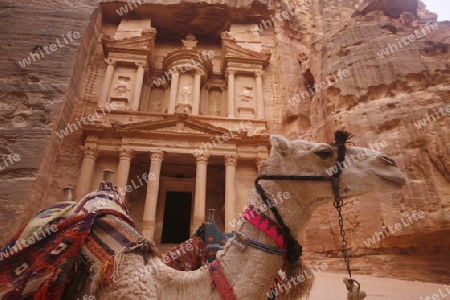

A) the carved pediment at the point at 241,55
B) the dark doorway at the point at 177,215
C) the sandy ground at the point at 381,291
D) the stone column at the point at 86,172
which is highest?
the carved pediment at the point at 241,55

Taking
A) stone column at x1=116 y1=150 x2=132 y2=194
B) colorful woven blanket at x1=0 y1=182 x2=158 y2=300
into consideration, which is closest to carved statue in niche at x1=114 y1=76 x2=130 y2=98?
stone column at x1=116 y1=150 x2=132 y2=194

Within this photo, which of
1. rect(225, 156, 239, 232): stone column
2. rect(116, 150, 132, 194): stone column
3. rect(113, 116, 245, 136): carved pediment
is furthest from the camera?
rect(113, 116, 245, 136): carved pediment

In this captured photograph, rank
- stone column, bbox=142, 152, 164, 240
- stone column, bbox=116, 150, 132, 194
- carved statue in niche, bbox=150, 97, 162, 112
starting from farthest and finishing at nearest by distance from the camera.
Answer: carved statue in niche, bbox=150, 97, 162, 112 < stone column, bbox=116, 150, 132, 194 < stone column, bbox=142, 152, 164, 240

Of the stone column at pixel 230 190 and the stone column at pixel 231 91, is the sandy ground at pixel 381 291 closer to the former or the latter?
the stone column at pixel 230 190

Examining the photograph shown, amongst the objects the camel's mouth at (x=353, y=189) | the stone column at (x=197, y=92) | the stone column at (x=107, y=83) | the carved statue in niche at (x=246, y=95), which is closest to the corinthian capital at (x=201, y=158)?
the stone column at (x=197, y=92)

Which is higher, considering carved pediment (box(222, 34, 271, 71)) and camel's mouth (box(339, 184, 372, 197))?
carved pediment (box(222, 34, 271, 71))

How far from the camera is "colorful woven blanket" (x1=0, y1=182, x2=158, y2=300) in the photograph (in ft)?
6.32

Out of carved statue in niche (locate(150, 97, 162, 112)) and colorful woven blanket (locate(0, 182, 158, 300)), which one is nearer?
colorful woven blanket (locate(0, 182, 158, 300))

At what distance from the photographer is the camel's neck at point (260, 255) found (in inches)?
65.6

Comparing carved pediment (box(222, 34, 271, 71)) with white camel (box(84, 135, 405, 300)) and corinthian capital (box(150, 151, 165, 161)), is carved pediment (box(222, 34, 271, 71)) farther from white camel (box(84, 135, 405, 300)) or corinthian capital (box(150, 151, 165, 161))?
white camel (box(84, 135, 405, 300))

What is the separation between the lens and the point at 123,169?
1200 centimetres

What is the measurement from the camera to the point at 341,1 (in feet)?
68.4

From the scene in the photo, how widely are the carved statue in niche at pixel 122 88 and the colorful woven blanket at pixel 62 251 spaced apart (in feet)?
45.3

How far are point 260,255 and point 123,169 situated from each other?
11261 mm
